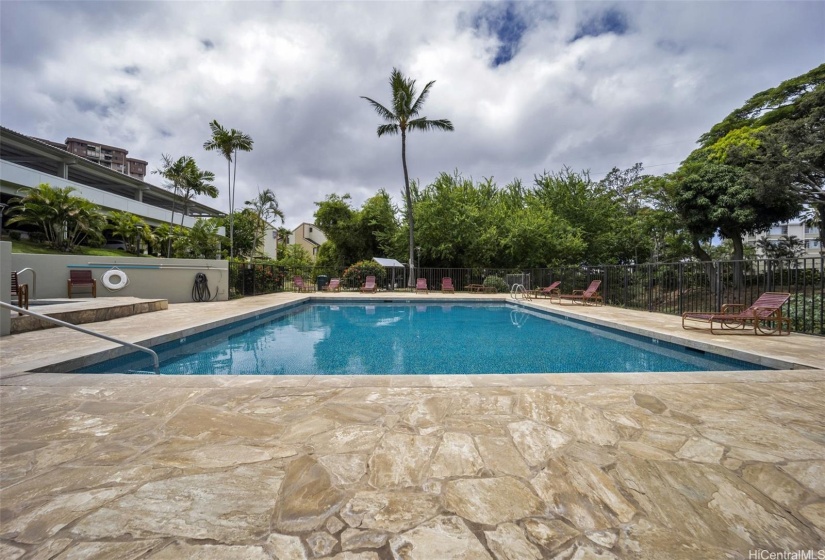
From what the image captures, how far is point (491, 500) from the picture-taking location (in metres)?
1.59

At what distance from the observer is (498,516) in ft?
4.85

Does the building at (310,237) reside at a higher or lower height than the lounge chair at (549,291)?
higher

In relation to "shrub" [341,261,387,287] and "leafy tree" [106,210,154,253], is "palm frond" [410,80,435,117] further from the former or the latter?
"leafy tree" [106,210,154,253]

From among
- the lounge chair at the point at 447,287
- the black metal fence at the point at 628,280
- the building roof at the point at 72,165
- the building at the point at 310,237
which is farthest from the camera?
the building at the point at 310,237

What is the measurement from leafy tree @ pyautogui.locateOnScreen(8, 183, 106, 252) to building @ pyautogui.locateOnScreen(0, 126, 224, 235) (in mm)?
989

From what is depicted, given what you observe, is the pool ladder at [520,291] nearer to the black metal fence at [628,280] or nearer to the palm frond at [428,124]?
the black metal fence at [628,280]

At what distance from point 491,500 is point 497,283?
55.7 ft

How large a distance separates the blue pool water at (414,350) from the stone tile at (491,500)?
9.94 feet

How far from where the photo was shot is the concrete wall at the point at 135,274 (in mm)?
9227

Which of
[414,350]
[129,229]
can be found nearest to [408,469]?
[414,350]

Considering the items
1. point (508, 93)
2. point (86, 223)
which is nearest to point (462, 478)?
point (508, 93)

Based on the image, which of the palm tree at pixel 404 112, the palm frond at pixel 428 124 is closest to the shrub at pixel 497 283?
the palm tree at pixel 404 112

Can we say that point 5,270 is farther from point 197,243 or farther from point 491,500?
point 197,243

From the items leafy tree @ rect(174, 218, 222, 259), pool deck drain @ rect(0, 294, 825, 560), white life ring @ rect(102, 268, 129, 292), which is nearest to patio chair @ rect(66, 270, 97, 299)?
white life ring @ rect(102, 268, 129, 292)
